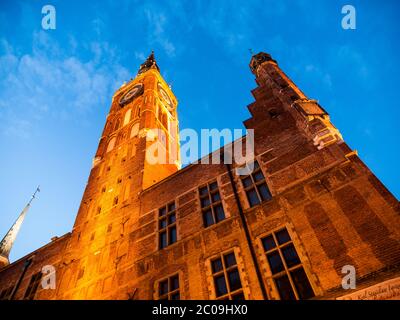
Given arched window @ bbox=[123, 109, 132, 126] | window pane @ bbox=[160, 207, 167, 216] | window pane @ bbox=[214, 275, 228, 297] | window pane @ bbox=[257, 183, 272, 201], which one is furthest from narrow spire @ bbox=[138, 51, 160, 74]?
window pane @ bbox=[214, 275, 228, 297]

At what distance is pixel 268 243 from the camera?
1002 centimetres

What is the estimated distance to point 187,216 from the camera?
1300 centimetres

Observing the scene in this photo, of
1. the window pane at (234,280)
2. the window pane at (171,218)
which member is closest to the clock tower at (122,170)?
the window pane at (171,218)

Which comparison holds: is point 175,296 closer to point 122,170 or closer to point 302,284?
point 302,284

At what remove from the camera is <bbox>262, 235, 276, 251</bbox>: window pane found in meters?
9.87

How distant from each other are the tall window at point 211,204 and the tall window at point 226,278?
5.90 ft

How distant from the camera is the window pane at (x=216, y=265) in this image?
1042 centimetres

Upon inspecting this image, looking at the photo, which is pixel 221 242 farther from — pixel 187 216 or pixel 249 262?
pixel 187 216

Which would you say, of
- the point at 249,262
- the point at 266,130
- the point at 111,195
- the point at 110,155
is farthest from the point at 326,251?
the point at 110,155

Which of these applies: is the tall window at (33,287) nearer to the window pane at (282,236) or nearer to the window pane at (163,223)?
the window pane at (163,223)

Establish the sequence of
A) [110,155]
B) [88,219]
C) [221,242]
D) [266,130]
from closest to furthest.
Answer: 1. [221,242]
2. [266,130]
3. [88,219]
4. [110,155]

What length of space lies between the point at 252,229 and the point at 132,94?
81.2 ft

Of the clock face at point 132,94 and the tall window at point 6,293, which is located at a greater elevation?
the clock face at point 132,94
